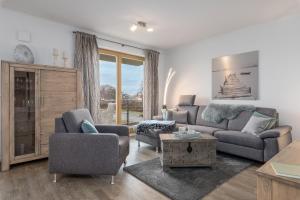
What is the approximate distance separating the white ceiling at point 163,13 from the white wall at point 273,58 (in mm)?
229

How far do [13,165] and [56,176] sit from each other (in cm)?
93

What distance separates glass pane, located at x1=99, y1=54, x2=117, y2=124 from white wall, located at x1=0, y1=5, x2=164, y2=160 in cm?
80

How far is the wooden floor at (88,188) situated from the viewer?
6.40 ft

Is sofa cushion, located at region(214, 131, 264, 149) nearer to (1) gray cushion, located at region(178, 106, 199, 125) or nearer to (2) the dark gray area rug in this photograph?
(2) the dark gray area rug

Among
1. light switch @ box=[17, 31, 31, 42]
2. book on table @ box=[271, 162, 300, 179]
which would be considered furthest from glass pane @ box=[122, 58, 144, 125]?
book on table @ box=[271, 162, 300, 179]

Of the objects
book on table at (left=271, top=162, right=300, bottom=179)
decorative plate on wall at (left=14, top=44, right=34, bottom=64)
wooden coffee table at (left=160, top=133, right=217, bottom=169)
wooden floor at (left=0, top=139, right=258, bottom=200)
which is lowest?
wooden floor at (left=0, top=139, right=258, bottom=200)

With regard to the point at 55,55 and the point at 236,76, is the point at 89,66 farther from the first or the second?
the point at 236,76

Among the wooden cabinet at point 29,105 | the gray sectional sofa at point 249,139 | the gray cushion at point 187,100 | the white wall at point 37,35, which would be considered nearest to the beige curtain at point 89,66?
the white wall at point 37,35

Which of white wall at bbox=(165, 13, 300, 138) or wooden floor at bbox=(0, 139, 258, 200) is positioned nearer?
wooden floor at bbox=(0, 139, 258, 200)

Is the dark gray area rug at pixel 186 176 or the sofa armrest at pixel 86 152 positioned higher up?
the sofa armrest at pixel 86 152

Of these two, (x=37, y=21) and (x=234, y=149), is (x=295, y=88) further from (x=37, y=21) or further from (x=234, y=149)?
(x=37, y=21)

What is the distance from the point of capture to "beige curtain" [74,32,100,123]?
3.67 metres

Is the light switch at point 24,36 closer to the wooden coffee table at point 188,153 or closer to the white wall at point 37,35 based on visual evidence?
the white wall at point 37,35

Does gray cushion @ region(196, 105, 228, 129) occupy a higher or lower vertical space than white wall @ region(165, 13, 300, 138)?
lower
